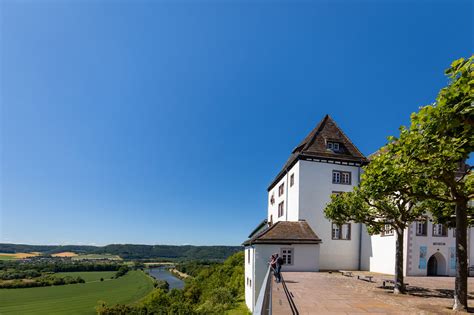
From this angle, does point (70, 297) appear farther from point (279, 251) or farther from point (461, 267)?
point (461, 267)

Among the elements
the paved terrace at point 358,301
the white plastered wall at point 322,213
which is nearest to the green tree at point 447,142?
the paved terrace at point 358,301

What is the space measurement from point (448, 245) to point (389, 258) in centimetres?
404

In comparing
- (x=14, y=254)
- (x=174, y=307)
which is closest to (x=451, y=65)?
(x=174, y=307)

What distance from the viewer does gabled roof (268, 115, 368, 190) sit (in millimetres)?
24281

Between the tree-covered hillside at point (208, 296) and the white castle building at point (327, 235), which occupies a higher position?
the white castle building at point (327, 235)

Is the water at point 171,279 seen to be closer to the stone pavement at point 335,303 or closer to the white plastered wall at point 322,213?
the white plastered wall at point 322,213

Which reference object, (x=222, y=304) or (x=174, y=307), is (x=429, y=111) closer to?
(x=222, y=304)

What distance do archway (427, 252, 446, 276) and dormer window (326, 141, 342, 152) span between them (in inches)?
390

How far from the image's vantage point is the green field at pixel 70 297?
66312 millimetres

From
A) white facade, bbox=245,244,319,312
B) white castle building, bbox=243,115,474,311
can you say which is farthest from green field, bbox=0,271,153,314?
white castle building, bbox=243,115,474,311

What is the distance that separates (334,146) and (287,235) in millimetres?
8796

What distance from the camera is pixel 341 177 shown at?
24.7 metres

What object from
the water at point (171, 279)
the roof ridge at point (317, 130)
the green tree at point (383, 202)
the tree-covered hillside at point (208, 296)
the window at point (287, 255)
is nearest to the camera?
the green tree at point (383, 202)

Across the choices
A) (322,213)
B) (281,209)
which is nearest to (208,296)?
(281,209)
